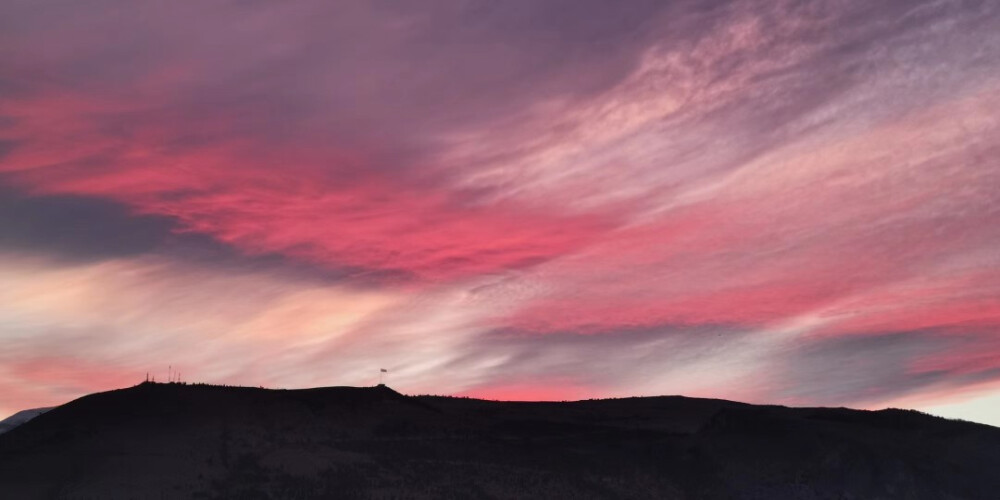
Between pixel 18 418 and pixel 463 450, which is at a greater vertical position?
pixel 18 418

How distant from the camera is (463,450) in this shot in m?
98.2

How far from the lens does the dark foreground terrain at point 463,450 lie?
8406cm

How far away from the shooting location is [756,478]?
102m

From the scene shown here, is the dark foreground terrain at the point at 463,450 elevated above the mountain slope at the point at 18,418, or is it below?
below

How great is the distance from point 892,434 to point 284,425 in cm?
6292

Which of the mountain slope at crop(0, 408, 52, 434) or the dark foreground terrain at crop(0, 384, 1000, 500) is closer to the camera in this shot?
the dark foreground terrain at crop(0, 384, 1000, 500)

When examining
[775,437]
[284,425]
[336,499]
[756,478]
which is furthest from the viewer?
[775,437]

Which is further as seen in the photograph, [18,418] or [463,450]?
[18,418]

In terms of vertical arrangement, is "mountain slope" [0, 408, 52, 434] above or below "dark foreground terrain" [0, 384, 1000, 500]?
above

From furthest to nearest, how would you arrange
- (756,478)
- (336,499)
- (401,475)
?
1. (756,478)
2. (401,475)
3. (336,499)

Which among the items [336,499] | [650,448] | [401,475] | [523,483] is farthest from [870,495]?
[336,499]

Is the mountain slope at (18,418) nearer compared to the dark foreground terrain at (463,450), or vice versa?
the dark foreground terrain at (463,450)

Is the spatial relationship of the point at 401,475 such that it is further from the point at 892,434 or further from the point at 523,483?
the point at 892,434

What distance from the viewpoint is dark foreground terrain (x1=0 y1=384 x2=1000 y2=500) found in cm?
8406
